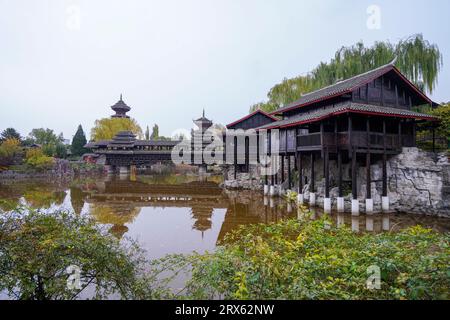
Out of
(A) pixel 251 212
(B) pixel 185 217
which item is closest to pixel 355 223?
(A) pixel 251 212

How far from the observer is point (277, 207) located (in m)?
14.8

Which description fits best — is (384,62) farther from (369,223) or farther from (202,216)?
(202,216)

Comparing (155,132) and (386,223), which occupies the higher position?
(155,132)

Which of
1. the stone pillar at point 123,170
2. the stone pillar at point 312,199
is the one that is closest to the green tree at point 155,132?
the stone pillar at point 123,170

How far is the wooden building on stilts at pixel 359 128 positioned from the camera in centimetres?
1238

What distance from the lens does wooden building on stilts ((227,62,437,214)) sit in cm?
1238

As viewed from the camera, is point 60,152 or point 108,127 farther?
point 108,127

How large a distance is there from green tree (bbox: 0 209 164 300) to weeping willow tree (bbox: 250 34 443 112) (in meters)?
23.1

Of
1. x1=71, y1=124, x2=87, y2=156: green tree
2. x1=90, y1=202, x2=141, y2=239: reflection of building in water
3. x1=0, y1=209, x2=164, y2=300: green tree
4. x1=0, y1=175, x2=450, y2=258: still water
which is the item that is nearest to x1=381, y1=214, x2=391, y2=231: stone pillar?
x1=0, y1=175, x2=450, y2=258: still water

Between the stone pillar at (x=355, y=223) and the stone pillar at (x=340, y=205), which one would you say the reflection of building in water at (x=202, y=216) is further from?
the stone pillar at (x=340, y=205)

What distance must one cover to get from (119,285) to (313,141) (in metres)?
12.3

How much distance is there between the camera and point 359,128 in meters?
14.0

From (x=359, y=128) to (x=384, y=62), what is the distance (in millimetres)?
9598

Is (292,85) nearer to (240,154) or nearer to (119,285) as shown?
(240,154)
